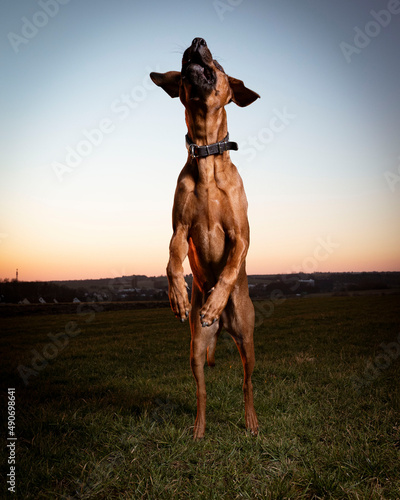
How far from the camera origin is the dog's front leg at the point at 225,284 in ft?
10.2

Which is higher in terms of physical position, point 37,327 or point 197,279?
point 197,279

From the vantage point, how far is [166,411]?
4988mm

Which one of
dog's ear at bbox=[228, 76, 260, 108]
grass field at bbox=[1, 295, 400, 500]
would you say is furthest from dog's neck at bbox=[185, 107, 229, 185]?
grass field at bbox=[1, 295, 400, 500]

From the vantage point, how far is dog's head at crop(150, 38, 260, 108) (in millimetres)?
3270

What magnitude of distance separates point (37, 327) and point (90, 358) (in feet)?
30.2

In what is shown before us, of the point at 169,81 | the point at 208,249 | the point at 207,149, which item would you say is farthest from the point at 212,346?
the point at 169,81

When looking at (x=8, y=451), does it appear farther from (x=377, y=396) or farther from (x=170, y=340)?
(x=170, y=340)

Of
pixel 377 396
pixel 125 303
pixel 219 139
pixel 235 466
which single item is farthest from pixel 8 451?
pixel 125 303

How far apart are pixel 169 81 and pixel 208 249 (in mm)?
1792

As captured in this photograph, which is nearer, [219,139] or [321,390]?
[219,139]

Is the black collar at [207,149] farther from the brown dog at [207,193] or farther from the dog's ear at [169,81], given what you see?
the dog's ear at [169,81]

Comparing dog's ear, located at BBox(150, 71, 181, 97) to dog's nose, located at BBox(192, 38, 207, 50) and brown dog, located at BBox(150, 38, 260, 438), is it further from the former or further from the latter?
dog's nose, located at BBox(192, 38, 207, 50)
